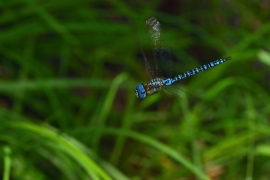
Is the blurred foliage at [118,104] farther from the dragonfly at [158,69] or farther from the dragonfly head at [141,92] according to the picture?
the dragonfly head at [141,92]

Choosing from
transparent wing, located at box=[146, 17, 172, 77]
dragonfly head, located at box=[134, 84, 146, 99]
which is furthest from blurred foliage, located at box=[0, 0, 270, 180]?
dragonfly head, located at box=[134, 84, 146, 99]

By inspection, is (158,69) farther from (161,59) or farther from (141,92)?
(141,92)

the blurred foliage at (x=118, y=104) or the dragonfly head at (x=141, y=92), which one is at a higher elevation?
the blurred foliage at (x=118, y=104)

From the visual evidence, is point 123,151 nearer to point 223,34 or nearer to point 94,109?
point 94,109

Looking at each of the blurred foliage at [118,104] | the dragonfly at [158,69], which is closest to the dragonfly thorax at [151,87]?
the dragonfly at [158,69]

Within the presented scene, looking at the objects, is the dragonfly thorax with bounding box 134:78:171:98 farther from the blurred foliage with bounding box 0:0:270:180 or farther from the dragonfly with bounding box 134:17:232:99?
the blurred foliage with bounding box 0:0:270:180

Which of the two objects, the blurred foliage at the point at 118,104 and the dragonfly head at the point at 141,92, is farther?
the blurred foliage at the point at 118,104

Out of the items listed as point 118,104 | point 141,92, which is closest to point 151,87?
point 141,92
